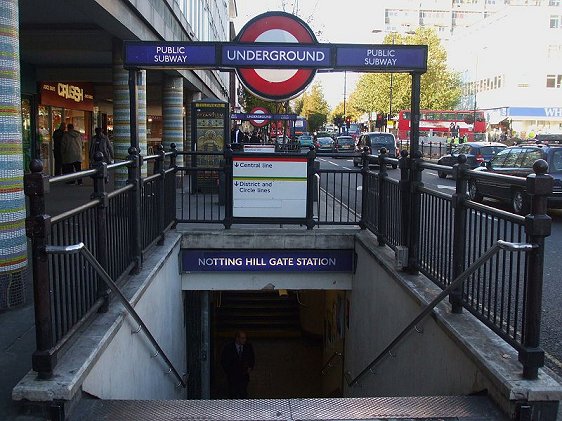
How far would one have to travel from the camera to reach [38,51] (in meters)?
15.6

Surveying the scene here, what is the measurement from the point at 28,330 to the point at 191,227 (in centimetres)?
439

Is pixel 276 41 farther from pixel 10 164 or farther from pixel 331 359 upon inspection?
pixel 331 359

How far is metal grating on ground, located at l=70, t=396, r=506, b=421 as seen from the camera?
3957 millimetres

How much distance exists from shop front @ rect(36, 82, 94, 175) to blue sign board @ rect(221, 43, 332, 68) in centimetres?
1152

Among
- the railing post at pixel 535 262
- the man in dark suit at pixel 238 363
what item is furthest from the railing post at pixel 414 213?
the man in dark suit at pixel 238 363

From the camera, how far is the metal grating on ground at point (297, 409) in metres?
3.96

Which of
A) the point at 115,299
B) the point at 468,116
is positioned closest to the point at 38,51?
the point at 115,299

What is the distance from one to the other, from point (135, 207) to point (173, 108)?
577 inches

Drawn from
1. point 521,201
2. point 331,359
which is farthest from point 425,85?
point 331,359

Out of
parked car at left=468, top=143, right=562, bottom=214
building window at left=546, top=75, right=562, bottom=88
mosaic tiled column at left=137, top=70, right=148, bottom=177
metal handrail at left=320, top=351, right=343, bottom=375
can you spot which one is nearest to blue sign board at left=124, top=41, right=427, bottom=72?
metal handrail at left=320, top=351, right=343, bottom=375

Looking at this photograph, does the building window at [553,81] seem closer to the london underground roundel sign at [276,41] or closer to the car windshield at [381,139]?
the car windshield at [381,139]

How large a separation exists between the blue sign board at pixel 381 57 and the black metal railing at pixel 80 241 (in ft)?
8.01

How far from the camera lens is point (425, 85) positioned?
69250 mm

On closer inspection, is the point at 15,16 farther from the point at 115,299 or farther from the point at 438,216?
the point at 438,216
